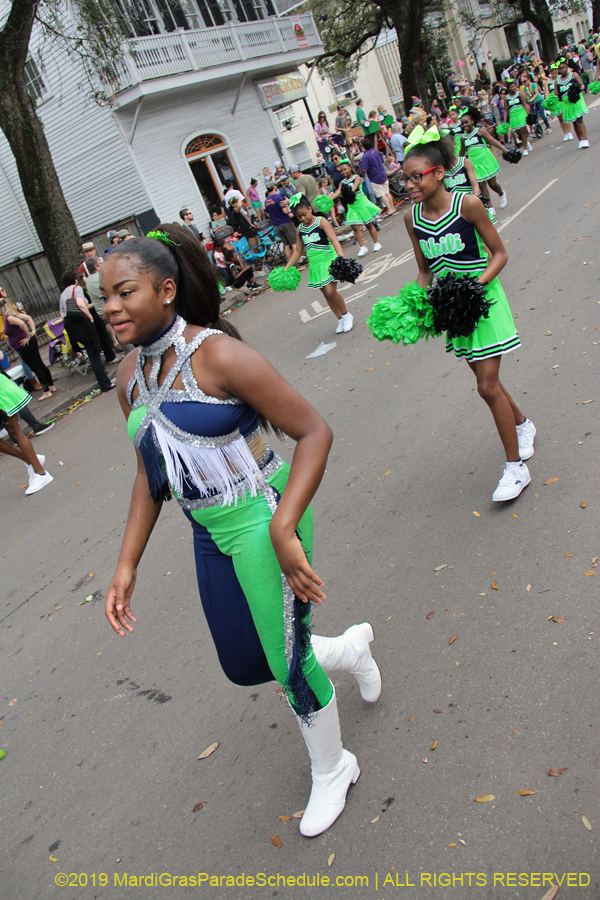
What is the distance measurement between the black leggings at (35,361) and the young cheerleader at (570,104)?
1292 cm

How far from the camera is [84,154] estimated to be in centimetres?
2020

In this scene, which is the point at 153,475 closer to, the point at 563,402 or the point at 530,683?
the point at 530,683

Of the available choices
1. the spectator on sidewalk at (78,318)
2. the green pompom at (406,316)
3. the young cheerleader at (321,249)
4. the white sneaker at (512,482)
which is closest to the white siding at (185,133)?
the spectator on sidewalk at (78,318)

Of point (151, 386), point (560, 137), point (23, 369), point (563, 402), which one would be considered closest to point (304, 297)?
point (23, 369)

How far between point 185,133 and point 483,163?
11.8m

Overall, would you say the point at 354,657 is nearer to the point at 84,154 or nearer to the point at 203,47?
the point at 84,154

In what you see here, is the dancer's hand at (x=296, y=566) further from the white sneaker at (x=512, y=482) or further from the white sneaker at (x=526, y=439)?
the white sneaker at (x=526, y=439)

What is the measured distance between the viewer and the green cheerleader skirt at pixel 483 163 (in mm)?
11656

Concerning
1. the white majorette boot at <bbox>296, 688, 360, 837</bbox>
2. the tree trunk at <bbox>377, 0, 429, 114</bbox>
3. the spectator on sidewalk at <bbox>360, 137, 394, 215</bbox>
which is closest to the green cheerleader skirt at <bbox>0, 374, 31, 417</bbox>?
the white majorette boot at <bbox>296, 688, 360, 837</bbox>

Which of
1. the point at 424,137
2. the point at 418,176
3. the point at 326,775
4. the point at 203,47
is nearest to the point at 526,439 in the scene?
the point at 418,176

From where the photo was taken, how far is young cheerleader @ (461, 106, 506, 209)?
11.7 metres

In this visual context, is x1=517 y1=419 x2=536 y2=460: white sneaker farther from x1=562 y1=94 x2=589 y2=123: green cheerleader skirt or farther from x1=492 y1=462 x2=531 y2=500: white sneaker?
x1=562 y1=94 x2=589 y2=123: green cheerleader skirt

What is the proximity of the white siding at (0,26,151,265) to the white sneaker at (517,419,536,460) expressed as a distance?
17.6 meters

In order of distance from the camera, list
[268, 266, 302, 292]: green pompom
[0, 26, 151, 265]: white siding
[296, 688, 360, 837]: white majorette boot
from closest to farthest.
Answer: [296, 688, 360, 837]: white majorette boot → [268, 266, 302, 292]: green pompom → [0, 26, 151, 265]: white siding
